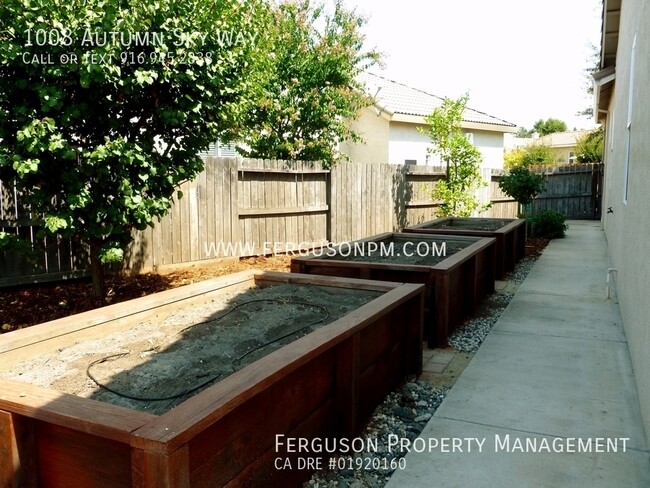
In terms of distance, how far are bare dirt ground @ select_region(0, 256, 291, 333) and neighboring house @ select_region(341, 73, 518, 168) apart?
9831mm

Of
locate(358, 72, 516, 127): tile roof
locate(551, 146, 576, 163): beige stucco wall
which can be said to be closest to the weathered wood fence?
locate(358, 72, 516, 127): tile roof

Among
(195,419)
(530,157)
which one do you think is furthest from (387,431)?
(530,157)

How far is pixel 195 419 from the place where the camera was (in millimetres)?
1683

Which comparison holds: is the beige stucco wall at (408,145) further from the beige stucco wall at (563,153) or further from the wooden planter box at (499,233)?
the beige stucco wall at (563,153)

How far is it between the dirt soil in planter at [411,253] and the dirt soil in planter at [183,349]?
1608 millimetres

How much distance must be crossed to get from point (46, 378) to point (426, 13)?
11730 millimetres

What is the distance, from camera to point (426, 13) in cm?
1195

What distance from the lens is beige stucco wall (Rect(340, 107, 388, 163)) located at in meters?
16.1

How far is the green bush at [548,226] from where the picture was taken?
498 inches

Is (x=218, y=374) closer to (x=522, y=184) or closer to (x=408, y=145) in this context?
(x=522, y=184)

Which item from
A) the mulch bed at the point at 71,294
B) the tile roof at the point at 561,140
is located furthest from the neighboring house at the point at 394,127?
the tile roof at the point at 561,140

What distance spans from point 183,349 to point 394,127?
14280mm

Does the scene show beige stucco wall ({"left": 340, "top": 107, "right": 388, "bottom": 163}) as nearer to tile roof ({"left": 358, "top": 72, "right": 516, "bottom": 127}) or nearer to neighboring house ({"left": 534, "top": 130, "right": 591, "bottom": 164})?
tile roof ({"left": 358, "top": 72, "right": 516, "bottom": 127})

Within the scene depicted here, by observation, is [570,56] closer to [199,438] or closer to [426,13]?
[426,13]
